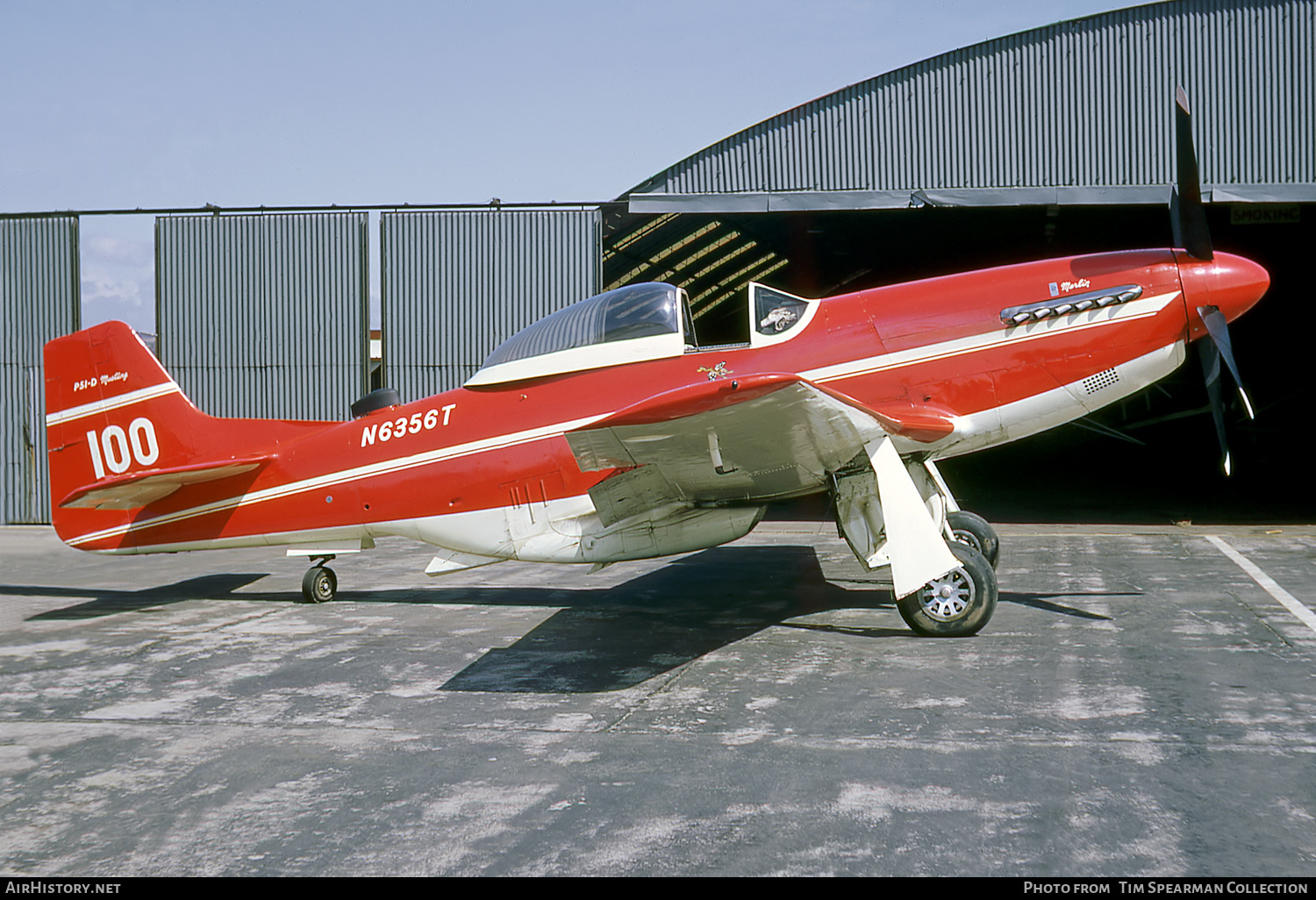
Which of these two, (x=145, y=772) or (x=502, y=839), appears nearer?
(x=502, y=839)

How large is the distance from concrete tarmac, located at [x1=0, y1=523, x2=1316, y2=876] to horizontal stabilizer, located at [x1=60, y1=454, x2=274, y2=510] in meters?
0.98

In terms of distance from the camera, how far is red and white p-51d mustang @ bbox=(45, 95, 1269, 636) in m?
6.22

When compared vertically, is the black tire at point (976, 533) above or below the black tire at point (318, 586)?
above

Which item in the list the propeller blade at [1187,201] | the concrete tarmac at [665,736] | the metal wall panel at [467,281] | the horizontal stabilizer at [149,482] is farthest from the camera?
the metal wall panel at [467,281]

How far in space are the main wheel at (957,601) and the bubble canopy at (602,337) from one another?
2.51m

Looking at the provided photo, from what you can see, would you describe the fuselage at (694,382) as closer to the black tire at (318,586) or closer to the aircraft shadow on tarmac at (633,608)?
the black tire at (318,586)

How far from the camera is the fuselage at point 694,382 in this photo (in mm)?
6672

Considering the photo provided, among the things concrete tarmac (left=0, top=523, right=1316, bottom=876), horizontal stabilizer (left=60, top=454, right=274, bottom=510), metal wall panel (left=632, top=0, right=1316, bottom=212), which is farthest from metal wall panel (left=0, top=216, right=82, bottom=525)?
metal wall panel (left=632, top=0, right=1316, bottom=212)

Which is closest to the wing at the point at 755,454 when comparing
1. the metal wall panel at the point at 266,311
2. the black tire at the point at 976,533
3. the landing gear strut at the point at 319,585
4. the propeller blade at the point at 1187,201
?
the black tire at the point at 976,533

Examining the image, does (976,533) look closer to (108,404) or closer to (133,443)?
(133,443)

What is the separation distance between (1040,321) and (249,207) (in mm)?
13153

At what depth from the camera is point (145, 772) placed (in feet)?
13.2

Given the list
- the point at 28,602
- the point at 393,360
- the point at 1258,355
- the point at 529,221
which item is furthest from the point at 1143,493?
the point at 28,602

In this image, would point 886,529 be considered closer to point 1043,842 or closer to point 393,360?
point 1043,842
